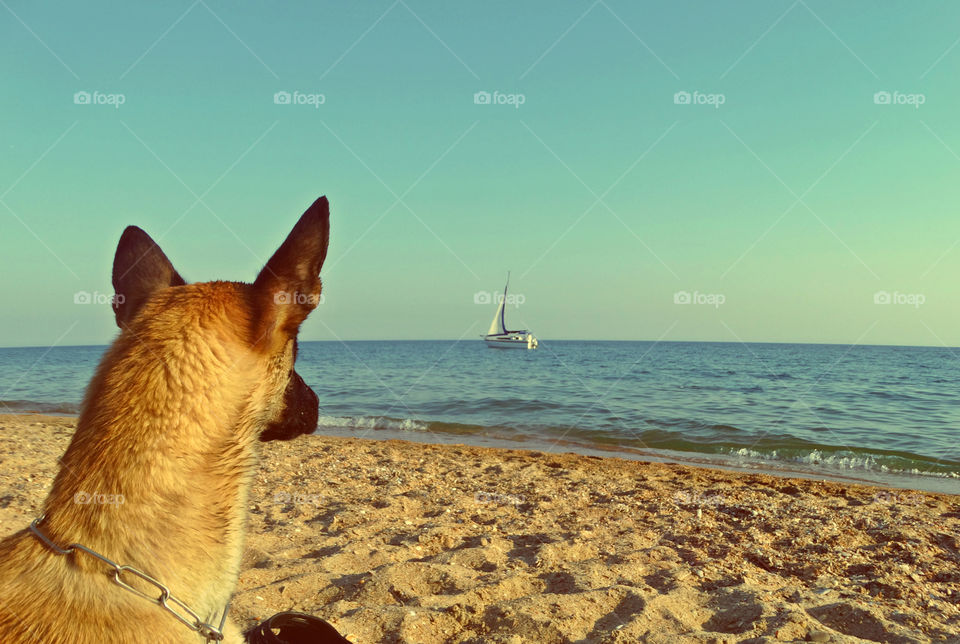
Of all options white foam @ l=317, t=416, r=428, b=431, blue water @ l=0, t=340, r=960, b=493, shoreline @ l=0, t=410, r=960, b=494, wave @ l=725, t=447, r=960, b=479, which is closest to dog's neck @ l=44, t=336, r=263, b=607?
shoreline @ l=0, t=410, r=960, b=494

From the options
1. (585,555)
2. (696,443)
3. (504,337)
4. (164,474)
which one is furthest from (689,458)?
(504,337)

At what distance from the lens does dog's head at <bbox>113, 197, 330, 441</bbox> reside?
1793 mm

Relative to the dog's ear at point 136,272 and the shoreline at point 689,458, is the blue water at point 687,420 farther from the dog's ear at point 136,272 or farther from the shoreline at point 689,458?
the dog's ear at point 136,272

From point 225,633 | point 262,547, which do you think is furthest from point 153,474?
point 262,547

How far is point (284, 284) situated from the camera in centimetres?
185

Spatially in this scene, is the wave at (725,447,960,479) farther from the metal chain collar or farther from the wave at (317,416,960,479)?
the metal chain collar

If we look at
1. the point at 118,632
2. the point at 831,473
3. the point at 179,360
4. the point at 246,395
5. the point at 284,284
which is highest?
the point at 284,284

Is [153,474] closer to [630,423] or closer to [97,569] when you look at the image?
[97,569]

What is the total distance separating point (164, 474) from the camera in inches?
69.1

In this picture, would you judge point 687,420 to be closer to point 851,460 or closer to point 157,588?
point 851,460

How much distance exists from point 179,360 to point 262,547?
3.91m

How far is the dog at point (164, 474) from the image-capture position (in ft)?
5.46

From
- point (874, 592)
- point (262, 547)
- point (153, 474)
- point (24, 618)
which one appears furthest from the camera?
point (262, 547)

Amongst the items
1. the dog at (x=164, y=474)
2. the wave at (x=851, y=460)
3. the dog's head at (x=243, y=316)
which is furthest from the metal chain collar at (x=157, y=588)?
the wave at (x=851, y=460)
